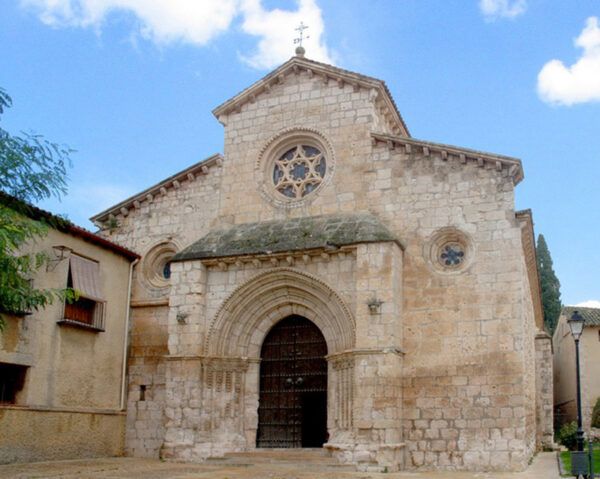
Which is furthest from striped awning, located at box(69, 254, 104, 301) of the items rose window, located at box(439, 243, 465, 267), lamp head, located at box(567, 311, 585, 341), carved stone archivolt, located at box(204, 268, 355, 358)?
lamp head, located at box(567, 311, 585, 341)

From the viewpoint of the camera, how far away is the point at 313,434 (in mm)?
17578

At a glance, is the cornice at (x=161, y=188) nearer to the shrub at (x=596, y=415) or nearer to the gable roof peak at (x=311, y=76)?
the gable roof peak at (x=311, y=76)

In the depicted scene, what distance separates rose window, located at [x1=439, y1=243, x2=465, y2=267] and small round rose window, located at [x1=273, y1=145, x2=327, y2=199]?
3750 mm

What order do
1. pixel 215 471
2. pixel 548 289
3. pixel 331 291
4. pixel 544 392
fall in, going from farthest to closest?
pixel 548 289 < pixel 544 392 < pixel 331 291 < pixel 215 471

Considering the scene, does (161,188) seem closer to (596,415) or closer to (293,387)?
(293,387)

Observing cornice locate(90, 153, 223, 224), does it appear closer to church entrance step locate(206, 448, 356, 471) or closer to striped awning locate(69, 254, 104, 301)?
striped awning locate(69, 254, 104, 301)

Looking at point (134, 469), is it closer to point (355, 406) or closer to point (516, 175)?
point (355, 406)

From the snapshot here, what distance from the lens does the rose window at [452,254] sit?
16.8 meters

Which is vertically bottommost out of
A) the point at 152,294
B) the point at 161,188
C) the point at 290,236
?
the point at 152,294

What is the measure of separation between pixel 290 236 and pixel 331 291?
1.77 metres

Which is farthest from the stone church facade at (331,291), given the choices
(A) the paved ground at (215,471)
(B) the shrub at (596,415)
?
(B) the shrub at (596,415)

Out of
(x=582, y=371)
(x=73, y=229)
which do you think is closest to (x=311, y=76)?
(x=73, y=229)

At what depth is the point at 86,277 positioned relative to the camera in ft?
59.7

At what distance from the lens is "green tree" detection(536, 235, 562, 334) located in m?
38.4
